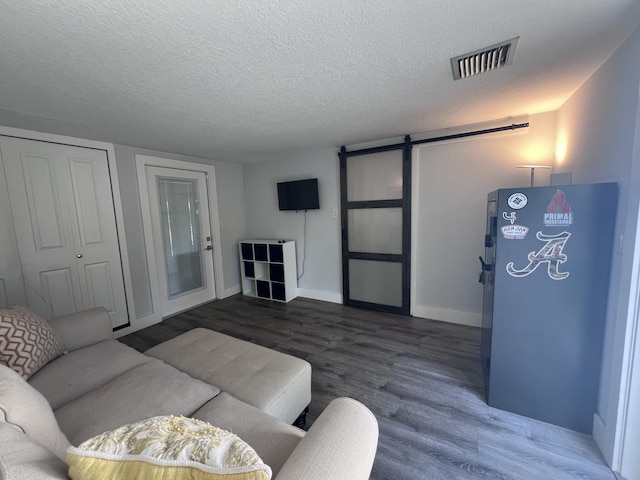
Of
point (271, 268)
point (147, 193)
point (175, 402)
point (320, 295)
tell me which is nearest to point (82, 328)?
point (175, 402)

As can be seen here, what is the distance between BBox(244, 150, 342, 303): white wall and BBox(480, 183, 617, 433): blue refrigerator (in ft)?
7.67

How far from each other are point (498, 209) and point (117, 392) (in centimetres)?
248

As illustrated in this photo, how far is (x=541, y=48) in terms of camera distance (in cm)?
148

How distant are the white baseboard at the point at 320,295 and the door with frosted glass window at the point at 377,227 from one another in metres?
0.16

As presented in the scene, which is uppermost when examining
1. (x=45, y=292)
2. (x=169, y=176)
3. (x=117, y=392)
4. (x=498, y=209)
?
(x=169, y=176)

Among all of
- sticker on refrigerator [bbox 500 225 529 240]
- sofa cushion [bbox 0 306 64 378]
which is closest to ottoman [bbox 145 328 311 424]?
sofa cushion [bbox 0 306 64 378]

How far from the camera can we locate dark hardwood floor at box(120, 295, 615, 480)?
144cm

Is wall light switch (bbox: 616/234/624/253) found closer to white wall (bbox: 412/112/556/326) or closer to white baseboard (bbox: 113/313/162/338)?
white wall (bbox: 412/112/556/326)

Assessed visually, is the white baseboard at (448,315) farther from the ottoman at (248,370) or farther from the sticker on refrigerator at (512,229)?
the ottoman at (248,370)

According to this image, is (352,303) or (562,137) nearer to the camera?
(562,137)

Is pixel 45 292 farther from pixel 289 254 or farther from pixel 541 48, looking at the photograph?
pixel 541 48

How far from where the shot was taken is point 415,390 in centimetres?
202

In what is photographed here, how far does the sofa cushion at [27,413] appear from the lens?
754 mm

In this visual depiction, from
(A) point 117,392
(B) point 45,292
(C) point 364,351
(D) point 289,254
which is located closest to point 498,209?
(C) point 364,351
